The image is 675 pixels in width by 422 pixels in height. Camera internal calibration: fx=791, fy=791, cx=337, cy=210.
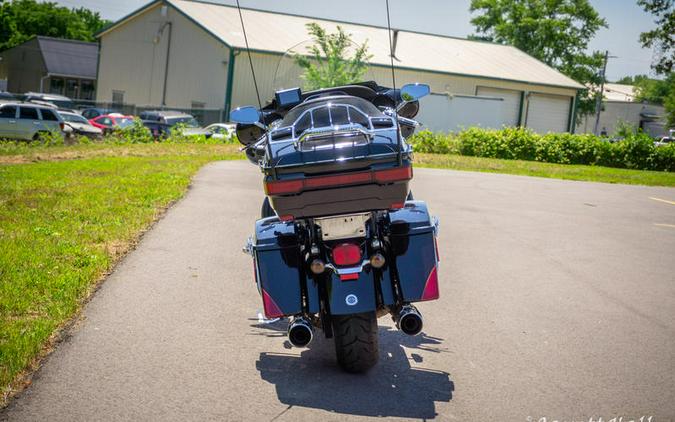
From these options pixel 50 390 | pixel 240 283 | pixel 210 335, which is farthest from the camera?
pixel 240 283

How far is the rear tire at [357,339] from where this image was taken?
193 inches

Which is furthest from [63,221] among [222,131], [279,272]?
[222,131]

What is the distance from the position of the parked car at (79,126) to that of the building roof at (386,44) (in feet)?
28.7

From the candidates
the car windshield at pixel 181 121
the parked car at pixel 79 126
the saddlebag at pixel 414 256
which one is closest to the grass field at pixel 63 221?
the saddlebag at pixel 414 256

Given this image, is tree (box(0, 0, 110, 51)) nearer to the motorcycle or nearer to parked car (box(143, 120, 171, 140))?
parked car (box(143, 120, 171, 140))

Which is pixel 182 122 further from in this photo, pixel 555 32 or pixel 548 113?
pixel 555 32

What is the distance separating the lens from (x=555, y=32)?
2970 inches

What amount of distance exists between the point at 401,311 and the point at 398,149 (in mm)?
1016

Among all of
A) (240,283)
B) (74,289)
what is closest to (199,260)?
(240,283)

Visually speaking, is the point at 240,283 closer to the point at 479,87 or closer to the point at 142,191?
the point at 142,191

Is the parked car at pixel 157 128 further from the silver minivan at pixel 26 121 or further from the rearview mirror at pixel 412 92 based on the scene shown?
the rearview mirror at pixel 412 92

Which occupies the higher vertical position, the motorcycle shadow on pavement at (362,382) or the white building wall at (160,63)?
the white building wall at (160,63)

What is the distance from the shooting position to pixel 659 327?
6922mm

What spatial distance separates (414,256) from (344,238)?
475 millimetres
